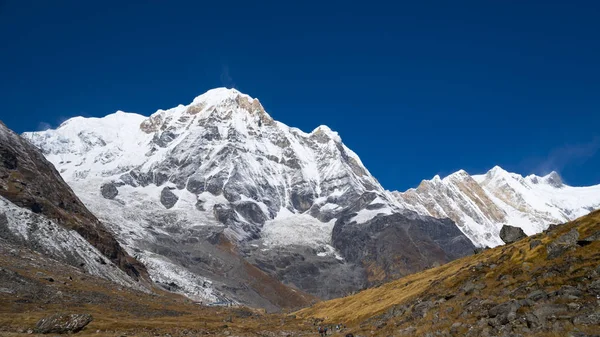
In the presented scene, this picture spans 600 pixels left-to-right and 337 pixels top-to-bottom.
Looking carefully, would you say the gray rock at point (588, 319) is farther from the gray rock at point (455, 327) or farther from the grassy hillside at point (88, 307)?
the grassy hillside at point (88, 307)

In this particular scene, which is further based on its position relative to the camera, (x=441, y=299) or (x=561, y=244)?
(x=441, y=299)

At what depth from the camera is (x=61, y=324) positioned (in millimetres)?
49344

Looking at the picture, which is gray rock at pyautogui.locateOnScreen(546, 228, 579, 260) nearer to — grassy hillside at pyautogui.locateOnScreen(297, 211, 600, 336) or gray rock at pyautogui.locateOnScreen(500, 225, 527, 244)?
grassy hillside at pyautogui.locateOnScreen(297, 211, 600, 336)

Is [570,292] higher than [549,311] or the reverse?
higher

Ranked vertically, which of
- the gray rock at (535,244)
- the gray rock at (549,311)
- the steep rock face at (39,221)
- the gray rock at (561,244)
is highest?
the steep rock face at (39,221)

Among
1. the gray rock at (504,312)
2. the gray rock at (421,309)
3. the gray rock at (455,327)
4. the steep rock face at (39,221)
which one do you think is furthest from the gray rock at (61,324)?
the steep rock face at (39,221)

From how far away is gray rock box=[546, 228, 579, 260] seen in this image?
43188mm

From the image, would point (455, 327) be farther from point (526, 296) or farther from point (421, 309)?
point (421, 309)

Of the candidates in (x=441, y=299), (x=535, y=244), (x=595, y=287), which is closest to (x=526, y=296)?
(x=595, y=287)

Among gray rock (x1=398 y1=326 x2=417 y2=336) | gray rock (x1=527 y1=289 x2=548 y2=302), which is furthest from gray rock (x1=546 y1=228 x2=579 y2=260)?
gray rock (x1=398 y1=326 x2=417 y2=336)

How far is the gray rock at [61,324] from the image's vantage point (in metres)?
48.2

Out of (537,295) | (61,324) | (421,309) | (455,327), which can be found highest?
(421,309)

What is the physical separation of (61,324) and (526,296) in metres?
44.4

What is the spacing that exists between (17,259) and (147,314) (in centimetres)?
3842
